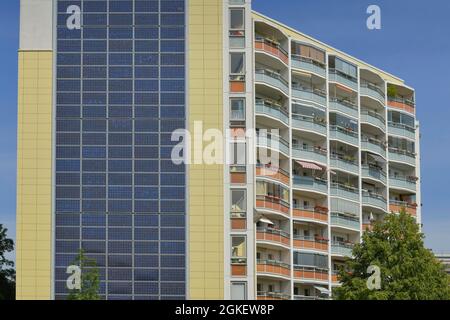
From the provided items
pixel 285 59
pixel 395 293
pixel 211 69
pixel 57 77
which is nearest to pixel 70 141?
pixel 57 77

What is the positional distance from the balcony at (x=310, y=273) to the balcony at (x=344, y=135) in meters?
12.0

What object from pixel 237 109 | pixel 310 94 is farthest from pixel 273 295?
pixel 310 94

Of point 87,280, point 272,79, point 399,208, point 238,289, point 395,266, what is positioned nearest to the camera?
point 395,266

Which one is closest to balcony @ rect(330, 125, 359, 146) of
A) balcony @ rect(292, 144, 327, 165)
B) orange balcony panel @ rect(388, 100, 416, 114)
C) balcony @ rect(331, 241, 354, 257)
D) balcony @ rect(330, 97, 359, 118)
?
balcony @ rect(330, 97, 359, 118)

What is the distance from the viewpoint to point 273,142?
290 feet

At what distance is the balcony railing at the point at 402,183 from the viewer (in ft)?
343

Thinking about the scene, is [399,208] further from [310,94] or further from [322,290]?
[322,290]

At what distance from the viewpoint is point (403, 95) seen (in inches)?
4323

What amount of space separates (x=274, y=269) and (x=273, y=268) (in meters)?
0.13

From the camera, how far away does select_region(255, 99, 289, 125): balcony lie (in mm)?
86938

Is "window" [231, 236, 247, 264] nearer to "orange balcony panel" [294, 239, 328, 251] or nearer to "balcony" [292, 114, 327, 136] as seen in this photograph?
"orange balcony panel" [294, 239, 328, 251]

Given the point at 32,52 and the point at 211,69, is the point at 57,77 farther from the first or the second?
the point at 211,69

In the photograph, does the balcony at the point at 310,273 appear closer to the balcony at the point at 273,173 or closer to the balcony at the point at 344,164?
the balcony at the point at 273,173
